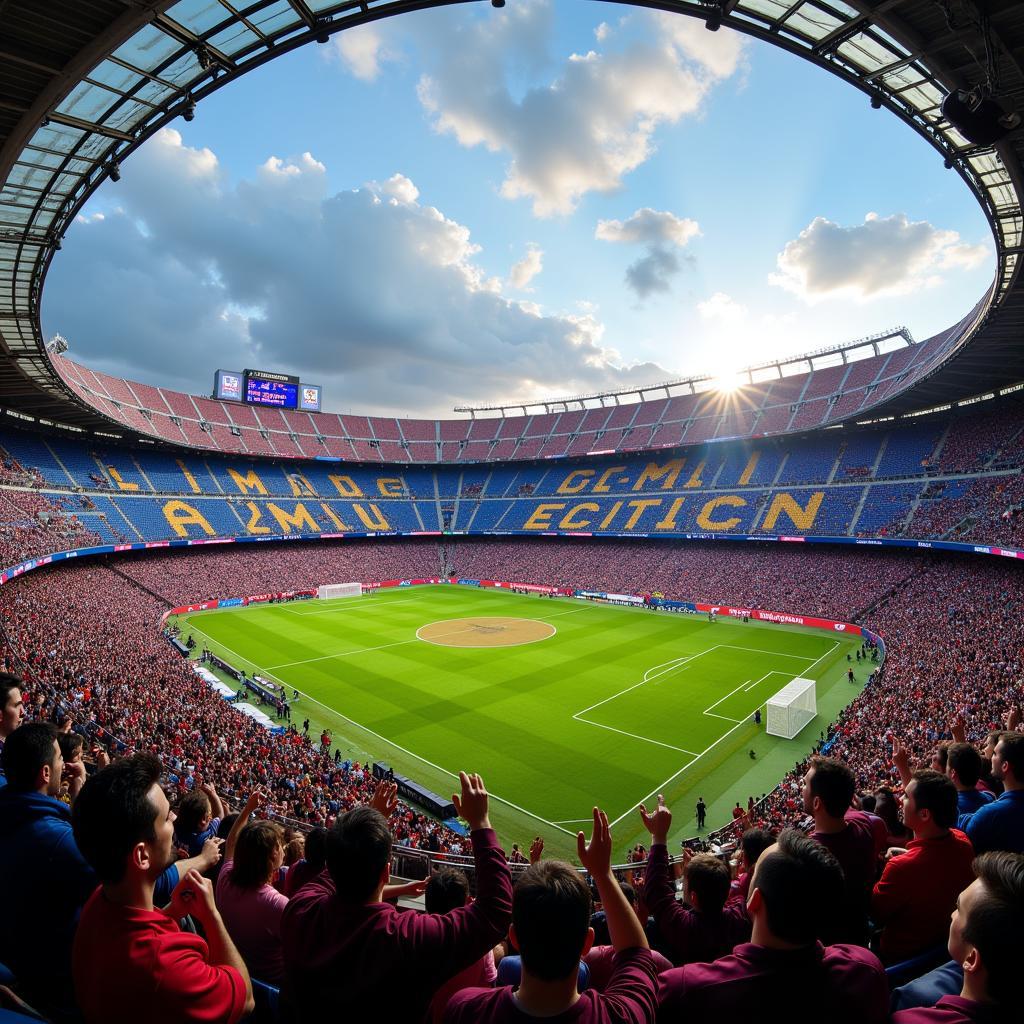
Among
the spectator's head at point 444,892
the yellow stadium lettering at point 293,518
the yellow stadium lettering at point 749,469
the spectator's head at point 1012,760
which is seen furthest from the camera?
the yellow stadium lettering at point 293,518

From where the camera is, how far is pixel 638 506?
2430 inches

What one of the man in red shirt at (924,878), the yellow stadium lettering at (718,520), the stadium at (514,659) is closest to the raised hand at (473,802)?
the stadium at (514,659)

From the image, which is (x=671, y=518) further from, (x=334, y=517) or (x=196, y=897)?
(x=196, y=897)

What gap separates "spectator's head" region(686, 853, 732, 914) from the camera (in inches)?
153

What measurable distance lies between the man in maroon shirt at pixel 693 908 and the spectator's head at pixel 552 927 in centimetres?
145

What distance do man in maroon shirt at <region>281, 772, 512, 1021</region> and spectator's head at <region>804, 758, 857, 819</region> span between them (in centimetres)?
285

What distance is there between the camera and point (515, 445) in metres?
81.0

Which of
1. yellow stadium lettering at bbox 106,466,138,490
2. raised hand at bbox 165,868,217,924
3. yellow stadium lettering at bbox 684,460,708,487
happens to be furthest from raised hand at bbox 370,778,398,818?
yellow stadium lettering at bbox 684,460,708,487

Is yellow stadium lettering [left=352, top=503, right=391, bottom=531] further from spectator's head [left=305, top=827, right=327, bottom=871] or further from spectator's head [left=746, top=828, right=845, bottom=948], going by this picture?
spectator's head [left=746, top=828, right=845, bottom=948]

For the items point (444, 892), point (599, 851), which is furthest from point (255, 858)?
point (599, 851)

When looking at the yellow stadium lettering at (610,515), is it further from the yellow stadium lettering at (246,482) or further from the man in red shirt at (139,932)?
the man in red shirt at (139,932)

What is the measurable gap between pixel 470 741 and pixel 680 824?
352 inches

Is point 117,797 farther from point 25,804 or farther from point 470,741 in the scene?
point 470,741

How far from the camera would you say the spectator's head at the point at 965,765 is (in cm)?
574
